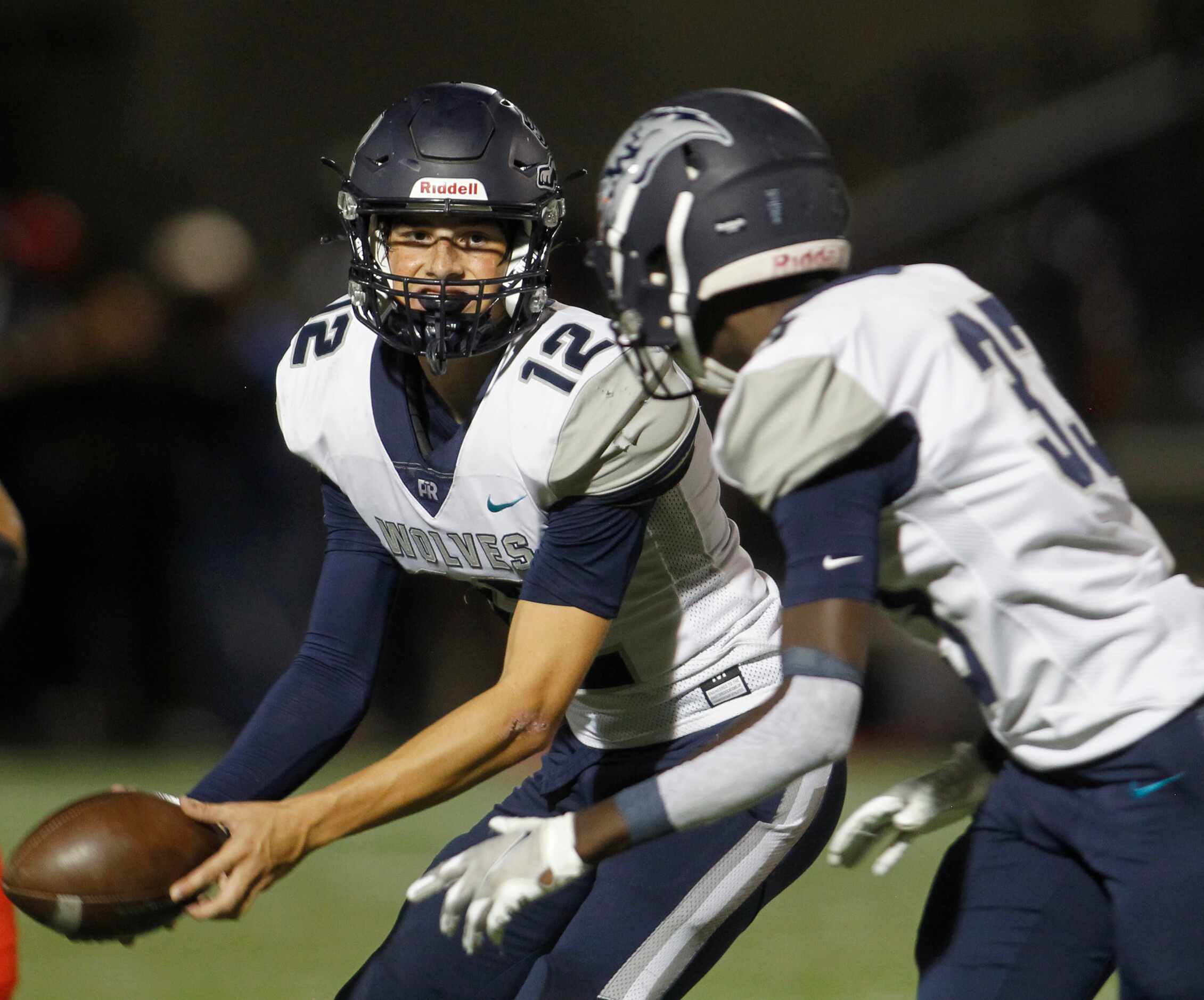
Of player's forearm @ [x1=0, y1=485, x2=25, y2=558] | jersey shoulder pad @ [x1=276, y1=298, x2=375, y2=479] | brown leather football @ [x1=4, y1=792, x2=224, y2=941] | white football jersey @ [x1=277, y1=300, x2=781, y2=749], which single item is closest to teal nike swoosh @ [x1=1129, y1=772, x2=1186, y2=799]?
white football jersey @ [x1=277, y1=300, x2=781, y2=749]

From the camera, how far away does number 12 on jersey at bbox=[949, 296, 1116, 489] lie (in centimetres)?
196

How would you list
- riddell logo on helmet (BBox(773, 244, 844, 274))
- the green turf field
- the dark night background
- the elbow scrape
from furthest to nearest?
the dark night background < the green turf field < the elbow scrape < riddell logo on helmet (BBox(773, 244, 844, 274))

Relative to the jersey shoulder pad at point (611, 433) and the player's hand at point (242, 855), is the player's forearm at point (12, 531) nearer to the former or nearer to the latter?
the player's hand at point (242, 855)

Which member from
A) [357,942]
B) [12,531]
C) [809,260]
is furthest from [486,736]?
[357,942]

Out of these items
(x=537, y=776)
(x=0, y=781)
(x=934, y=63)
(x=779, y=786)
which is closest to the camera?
(x=779, y=786)

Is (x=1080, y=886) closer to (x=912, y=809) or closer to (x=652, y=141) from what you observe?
(x=912, y=809)

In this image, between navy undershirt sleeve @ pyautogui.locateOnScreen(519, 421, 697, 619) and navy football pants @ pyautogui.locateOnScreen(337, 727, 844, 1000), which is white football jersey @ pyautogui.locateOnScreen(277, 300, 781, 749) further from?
navy football pants @ pyautogui.locateOnScreen(337, 727, 844, 1000)

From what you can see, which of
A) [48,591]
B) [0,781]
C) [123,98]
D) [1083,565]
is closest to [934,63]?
[123,98]

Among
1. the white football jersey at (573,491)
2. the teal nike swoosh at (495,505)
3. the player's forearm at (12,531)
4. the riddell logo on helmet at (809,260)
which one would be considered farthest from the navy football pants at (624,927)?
the riddell logo on helmet at (809,260)

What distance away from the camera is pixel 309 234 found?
8719 mm

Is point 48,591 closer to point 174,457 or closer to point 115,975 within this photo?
point 174,457

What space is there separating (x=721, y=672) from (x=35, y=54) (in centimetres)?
789

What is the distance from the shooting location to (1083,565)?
1966 mm

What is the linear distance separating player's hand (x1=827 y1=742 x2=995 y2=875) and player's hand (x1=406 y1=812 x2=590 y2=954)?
1.58 feet
